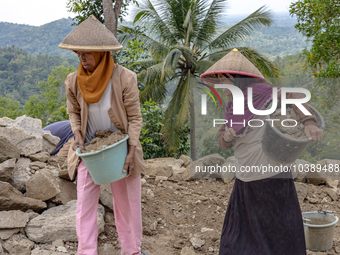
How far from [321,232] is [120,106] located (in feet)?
7.32

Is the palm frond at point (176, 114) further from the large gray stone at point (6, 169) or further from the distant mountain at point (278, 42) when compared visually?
the distant mountain at point (278, 42)

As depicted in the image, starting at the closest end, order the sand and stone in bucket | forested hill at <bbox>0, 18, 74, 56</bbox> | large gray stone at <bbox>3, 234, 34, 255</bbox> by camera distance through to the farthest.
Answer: the sand and stone in bucket → large gray stone at <bbox>3, 234, 34, 255</bbox> → forested hill at <bbox>0, 18, 74, 56</bbox>

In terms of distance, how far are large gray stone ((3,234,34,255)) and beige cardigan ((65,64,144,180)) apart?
808mm

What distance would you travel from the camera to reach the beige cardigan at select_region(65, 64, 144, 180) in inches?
86.1

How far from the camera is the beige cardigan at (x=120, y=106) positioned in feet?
7.18

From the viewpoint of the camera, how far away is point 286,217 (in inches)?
86.4

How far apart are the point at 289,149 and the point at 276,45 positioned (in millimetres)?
43858

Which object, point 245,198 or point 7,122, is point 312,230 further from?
point 7,122

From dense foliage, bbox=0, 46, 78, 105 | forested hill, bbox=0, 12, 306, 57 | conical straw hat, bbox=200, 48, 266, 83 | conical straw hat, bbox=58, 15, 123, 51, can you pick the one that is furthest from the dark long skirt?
forested hill, bbox=0, 12, 306, 57

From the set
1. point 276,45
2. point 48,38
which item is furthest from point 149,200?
point 48,38

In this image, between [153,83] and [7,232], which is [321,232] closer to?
[7,232]

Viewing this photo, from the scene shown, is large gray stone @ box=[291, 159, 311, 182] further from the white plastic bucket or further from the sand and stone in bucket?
the sand and stone in bucket

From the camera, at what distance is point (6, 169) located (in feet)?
9.71

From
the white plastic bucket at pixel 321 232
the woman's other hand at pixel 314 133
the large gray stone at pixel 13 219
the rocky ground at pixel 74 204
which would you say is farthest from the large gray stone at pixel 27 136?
the white plastic bucket at pixel 321 232
